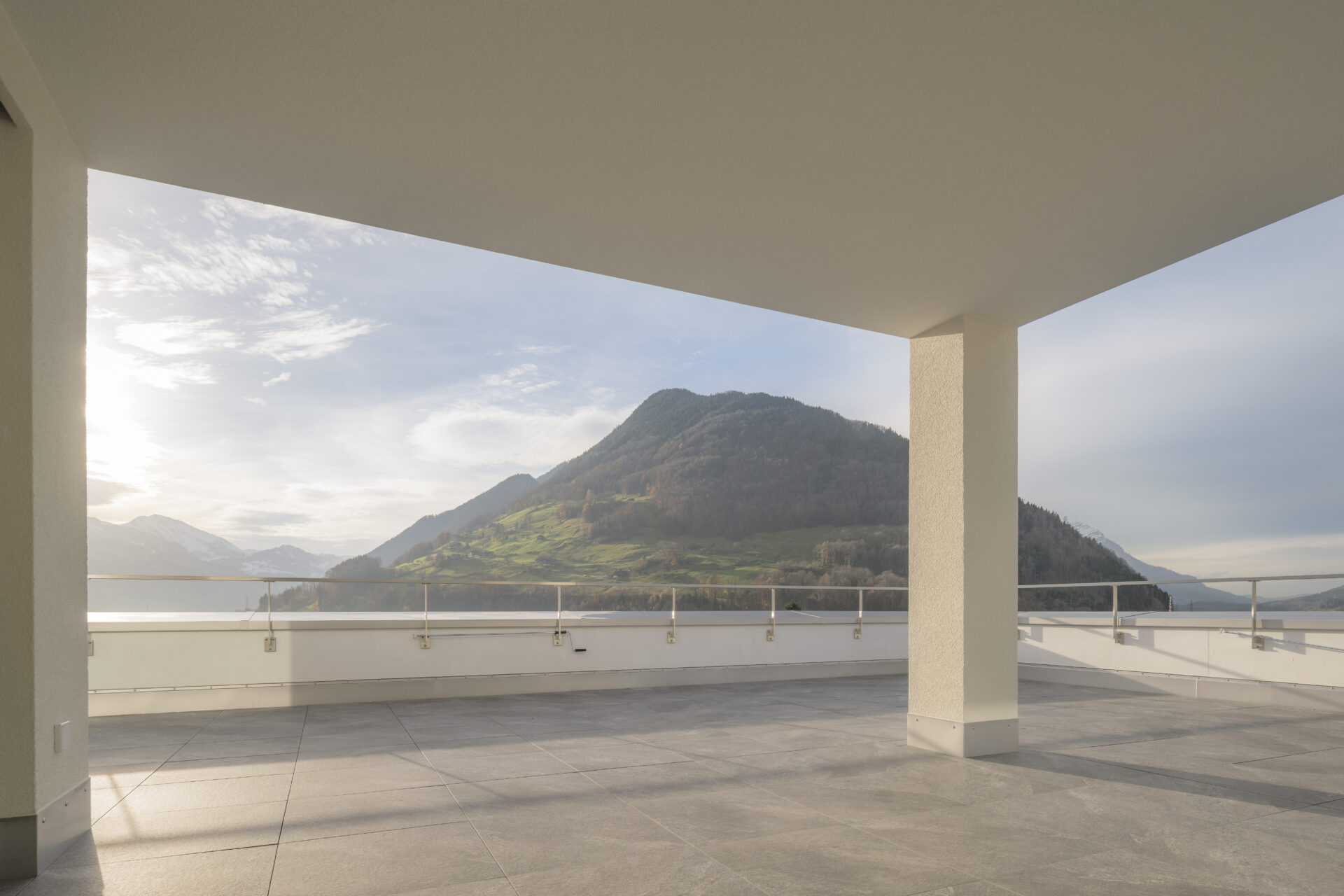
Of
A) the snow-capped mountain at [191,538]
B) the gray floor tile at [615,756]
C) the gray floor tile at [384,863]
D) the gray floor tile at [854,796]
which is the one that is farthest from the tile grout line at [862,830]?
the snow-capped mountain at [191,538]

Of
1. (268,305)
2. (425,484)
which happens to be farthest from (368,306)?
(425,484)

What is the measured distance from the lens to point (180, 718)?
19.0ft

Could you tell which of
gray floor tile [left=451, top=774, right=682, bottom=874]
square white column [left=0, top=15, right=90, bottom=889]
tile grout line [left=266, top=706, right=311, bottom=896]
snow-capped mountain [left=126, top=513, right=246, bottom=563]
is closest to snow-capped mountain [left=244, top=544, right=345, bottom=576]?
snow-capped mountain [left=126, top=513, right=246, bottom=563]

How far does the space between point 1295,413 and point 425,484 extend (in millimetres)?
40344

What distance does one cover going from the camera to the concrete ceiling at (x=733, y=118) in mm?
2301

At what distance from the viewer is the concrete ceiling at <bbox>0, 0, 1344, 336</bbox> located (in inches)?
90.6

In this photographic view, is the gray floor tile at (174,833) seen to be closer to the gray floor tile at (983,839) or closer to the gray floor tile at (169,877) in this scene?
the gray floor tile at (169,877)

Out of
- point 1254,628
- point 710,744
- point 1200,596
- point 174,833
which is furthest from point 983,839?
point 1200,596

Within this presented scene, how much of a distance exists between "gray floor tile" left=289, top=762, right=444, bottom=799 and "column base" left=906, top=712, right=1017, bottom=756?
287 centimetres

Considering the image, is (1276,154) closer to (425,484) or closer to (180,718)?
(180,718)

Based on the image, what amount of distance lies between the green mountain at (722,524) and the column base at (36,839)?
3137 cm

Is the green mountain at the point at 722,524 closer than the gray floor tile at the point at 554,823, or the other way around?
the gray floor tile at the point at 554,823

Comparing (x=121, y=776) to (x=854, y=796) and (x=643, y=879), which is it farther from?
(x=854, y=796)

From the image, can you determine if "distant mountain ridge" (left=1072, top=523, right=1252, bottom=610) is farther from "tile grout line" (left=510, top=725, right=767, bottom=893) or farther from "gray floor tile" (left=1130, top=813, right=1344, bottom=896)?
"tile grout line" (left=510, top=725, right=767, bottom=893)
